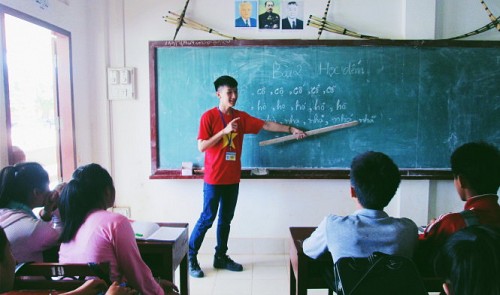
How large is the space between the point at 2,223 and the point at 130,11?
8.00 ft

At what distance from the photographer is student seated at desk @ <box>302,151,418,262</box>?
146 centimetres

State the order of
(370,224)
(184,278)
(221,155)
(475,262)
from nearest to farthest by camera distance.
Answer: (475,262), (370,224), (184,278), (221,155)

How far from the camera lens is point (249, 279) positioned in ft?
10.5

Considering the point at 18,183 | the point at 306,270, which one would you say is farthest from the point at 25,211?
the point at 306,270

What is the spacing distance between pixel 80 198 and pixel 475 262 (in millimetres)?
1405

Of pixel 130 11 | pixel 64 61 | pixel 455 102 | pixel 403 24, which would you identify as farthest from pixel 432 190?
pixel 64 61

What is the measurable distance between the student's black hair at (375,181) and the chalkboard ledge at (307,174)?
1.97m

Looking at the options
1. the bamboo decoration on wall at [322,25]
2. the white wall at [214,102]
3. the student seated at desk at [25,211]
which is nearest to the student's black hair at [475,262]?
the student seated at desk at [25,211]

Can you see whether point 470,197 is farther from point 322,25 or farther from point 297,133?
point 322,25

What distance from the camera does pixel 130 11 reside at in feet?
11.6

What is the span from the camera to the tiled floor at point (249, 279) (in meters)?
3.00

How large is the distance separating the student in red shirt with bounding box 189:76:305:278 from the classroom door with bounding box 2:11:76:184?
1188mm

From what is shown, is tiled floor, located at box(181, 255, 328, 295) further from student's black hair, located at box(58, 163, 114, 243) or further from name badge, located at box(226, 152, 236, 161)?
student's black hair, located at box(58, 163, 114, 243)

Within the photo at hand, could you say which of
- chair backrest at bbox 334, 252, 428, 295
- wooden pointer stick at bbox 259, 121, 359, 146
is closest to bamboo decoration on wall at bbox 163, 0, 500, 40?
wooden pointer stick at bbox 259, 121, 359, 146
